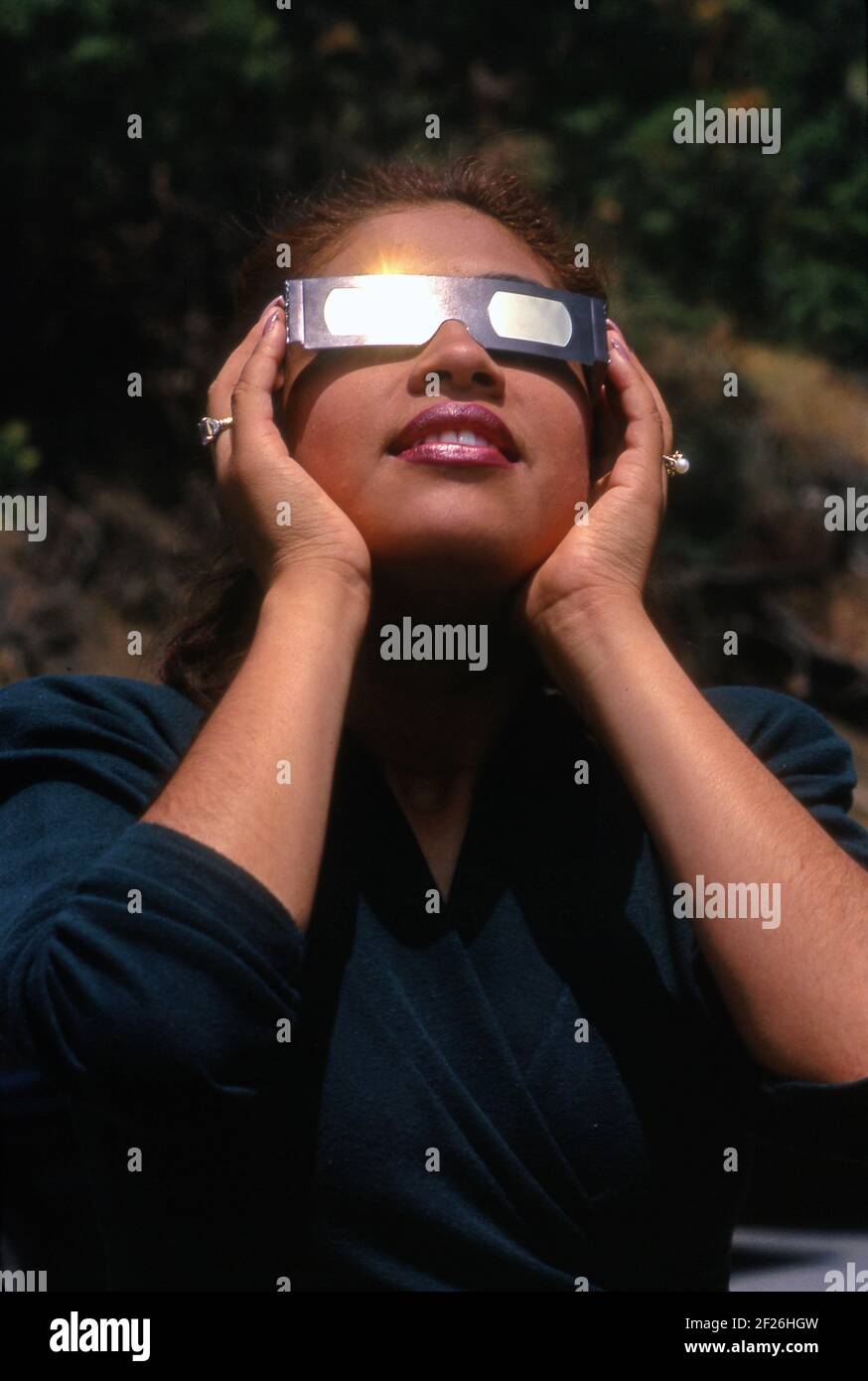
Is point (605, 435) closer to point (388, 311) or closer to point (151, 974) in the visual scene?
point (388, 311)

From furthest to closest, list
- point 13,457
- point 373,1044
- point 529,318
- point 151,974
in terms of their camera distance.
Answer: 1. point 13,457
2. point 529,318
3. point 373,1044
4. point 151,974

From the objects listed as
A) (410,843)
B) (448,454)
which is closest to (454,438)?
(448,454)

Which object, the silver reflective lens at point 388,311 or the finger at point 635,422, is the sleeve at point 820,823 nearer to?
the finger at point 635,422

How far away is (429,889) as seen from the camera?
186 cm

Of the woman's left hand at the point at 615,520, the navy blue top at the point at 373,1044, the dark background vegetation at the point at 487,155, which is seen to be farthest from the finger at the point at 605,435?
the dark background vegetation at the point at 487,155

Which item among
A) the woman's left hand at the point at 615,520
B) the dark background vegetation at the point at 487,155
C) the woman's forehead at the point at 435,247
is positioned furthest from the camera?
the dark background vegetation at the point at 487,155

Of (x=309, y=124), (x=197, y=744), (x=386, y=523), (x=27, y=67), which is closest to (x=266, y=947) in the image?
(x=197, y=744)

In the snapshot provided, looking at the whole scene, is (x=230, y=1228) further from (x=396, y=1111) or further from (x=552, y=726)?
(x=552, y=726)

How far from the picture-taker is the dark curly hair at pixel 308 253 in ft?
7.30

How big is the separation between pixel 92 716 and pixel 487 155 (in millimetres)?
4384

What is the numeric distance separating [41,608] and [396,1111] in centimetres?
532

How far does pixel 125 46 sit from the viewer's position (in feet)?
A: 24.3

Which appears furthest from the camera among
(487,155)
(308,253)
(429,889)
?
(487,155)

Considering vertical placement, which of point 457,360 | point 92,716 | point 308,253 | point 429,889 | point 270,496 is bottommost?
point 429,889
